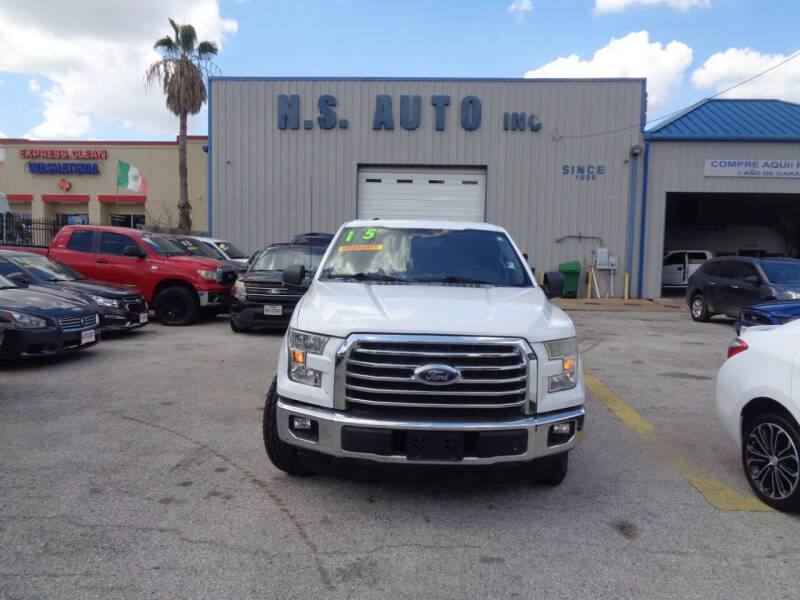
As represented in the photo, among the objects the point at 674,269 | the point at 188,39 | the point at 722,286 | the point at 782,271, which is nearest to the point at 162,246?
the point at 722,286

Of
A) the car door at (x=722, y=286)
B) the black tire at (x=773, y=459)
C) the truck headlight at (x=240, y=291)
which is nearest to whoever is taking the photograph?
the black tire at (x=773, y=459)

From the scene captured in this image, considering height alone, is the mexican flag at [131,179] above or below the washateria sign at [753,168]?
above

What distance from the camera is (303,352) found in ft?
12.1

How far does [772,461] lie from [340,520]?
273 cm

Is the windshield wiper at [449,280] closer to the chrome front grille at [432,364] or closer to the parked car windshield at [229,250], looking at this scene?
the chrome front grille at [432,364]

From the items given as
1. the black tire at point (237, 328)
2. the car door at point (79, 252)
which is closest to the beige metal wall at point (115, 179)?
the car door at point (79, 252)

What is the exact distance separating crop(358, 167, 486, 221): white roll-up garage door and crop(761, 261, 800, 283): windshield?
952 centimetres

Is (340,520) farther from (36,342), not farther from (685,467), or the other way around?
(36,342)

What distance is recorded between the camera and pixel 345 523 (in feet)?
11.8

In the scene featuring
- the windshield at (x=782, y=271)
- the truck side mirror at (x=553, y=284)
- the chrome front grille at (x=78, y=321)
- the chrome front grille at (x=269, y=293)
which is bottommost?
the chrome front grille at (x=78, y=321)

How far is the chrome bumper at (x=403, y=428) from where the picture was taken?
11.1ft

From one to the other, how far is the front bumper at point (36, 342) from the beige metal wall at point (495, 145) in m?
13.3

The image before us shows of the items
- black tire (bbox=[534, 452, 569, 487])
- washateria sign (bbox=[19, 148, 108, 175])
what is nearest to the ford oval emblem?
black tire (bbox=[534, 452, 569, 487])

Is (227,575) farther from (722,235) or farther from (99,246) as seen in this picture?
(722,235)
